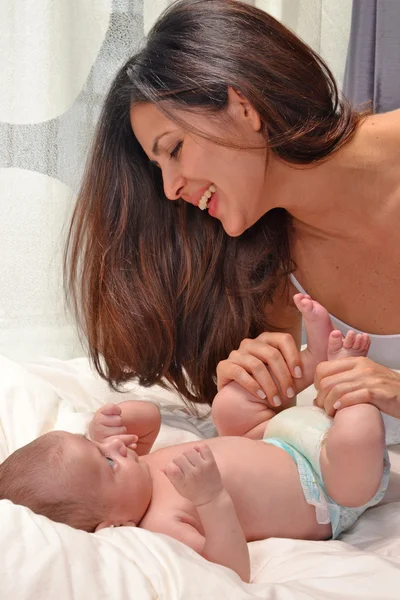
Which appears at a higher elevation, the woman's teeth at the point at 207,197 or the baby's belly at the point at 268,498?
the woman's teeth at the point at 207,197

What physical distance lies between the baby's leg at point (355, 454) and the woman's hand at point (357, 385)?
0.02 meters

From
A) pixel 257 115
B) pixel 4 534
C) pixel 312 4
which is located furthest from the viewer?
pixel 312 4

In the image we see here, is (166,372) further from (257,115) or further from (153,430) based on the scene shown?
(257,115)

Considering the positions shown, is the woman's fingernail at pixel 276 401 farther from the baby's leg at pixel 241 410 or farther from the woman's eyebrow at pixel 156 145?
the woman's eyebrow at pixel 156 145

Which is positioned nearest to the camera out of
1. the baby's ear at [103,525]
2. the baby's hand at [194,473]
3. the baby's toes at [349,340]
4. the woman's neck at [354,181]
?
the baby's hand at [194,473]

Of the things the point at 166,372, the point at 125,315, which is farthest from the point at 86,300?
the point at 166,372

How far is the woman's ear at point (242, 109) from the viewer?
1.52 metres

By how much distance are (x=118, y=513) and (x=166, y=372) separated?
0.60 metres

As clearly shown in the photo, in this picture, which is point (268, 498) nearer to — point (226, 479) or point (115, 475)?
point (226, 479)

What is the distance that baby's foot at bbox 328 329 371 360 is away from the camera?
141 cm

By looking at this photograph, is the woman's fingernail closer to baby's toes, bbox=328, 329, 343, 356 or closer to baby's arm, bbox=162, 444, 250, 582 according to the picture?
baby's toes, bbox=328, 329, 343, 356

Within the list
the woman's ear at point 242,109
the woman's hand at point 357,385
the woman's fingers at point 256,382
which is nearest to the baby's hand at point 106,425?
the woman's fingers at point 256,382

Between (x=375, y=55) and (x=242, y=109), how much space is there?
141 cm

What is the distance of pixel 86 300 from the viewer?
1.84 m
